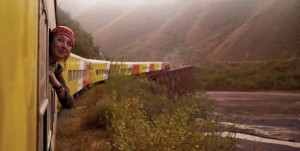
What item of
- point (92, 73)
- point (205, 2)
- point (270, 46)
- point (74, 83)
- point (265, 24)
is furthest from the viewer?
point (205, 2)

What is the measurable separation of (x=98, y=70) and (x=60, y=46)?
42.1 ft

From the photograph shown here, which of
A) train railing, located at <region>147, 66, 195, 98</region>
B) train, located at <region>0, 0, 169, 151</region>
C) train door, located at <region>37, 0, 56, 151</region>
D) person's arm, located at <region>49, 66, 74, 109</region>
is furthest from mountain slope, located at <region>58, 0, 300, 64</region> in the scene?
train, located at <region>0, 0, 169, 151</region>

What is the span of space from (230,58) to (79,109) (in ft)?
137

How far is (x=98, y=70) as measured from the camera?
14.8 metres

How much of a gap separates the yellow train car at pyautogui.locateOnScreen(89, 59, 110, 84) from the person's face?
11.7 metres

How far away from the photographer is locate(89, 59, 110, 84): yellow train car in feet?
45.4

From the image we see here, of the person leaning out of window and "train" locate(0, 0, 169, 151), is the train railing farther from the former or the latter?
"train" locate(0, 0, 169, 151)

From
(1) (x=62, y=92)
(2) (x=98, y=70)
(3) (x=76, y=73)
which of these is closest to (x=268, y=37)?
(2) (x=98, y=70)

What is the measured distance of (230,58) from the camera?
160ft

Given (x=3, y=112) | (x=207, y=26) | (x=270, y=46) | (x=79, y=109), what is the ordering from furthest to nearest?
1. (x=207, y=26)
2. (x=270, y=46)
3. (x=79, y=109)
4. (x=3, y=112)

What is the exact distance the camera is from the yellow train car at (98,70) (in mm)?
13840

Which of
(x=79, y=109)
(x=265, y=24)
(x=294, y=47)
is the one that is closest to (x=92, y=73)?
(x=79, y=109)

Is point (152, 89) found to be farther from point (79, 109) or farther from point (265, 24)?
point (265, 24)

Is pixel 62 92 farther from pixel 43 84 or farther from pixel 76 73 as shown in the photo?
pixel 76 73
